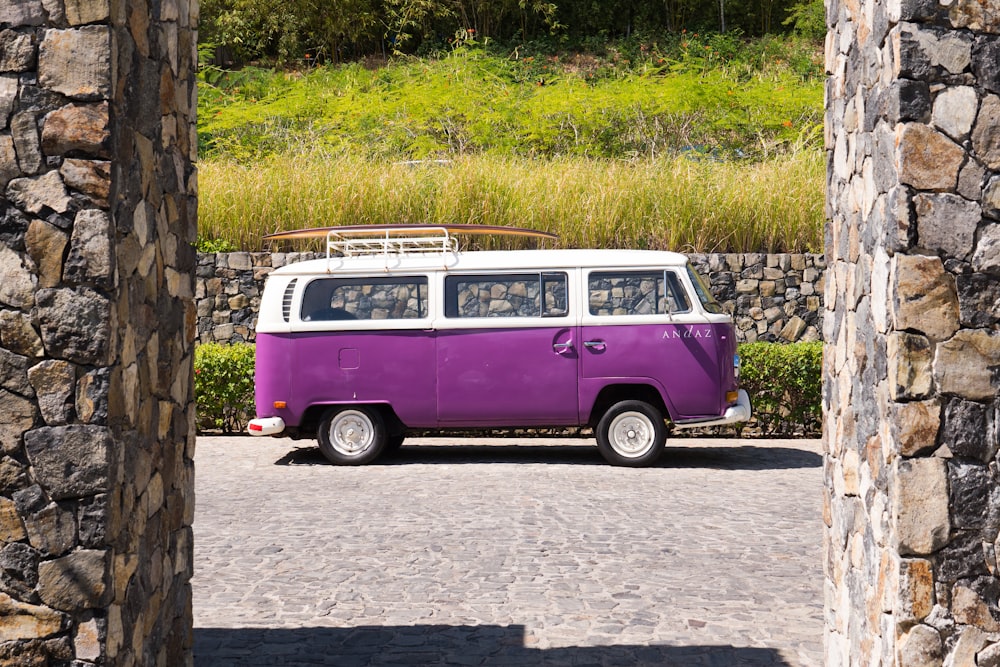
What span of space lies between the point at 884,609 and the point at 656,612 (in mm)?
2498

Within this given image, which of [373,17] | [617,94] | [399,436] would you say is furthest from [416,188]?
[373,17]

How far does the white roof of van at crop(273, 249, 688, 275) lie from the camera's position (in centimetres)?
1095

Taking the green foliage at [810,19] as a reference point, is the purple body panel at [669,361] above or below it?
below

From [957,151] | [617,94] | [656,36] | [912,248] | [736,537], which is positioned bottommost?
[736,537]

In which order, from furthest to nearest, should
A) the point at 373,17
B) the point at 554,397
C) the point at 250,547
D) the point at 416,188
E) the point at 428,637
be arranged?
1. the point at 373,17
2. the point at 416,188
3. the point at 554,397
4. the point at 250,547
5. the point at 428,637

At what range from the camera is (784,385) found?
42.5 feet

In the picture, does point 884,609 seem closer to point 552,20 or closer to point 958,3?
point 958,3

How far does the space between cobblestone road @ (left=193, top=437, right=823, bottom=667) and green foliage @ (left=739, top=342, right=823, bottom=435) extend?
1.92 m

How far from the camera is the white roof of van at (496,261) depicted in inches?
431

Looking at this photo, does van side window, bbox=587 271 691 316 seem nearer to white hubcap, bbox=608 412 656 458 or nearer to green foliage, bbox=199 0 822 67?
white hubcap, bbox=608 412 656 458

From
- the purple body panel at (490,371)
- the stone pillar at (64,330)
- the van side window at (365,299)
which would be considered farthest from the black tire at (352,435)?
the stone pillar at (64,330)

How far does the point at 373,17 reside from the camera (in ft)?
97.7

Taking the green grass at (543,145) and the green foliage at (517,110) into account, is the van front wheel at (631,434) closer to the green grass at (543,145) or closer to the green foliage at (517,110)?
the green grass at (543,145)

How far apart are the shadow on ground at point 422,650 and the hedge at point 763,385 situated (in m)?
7.90
